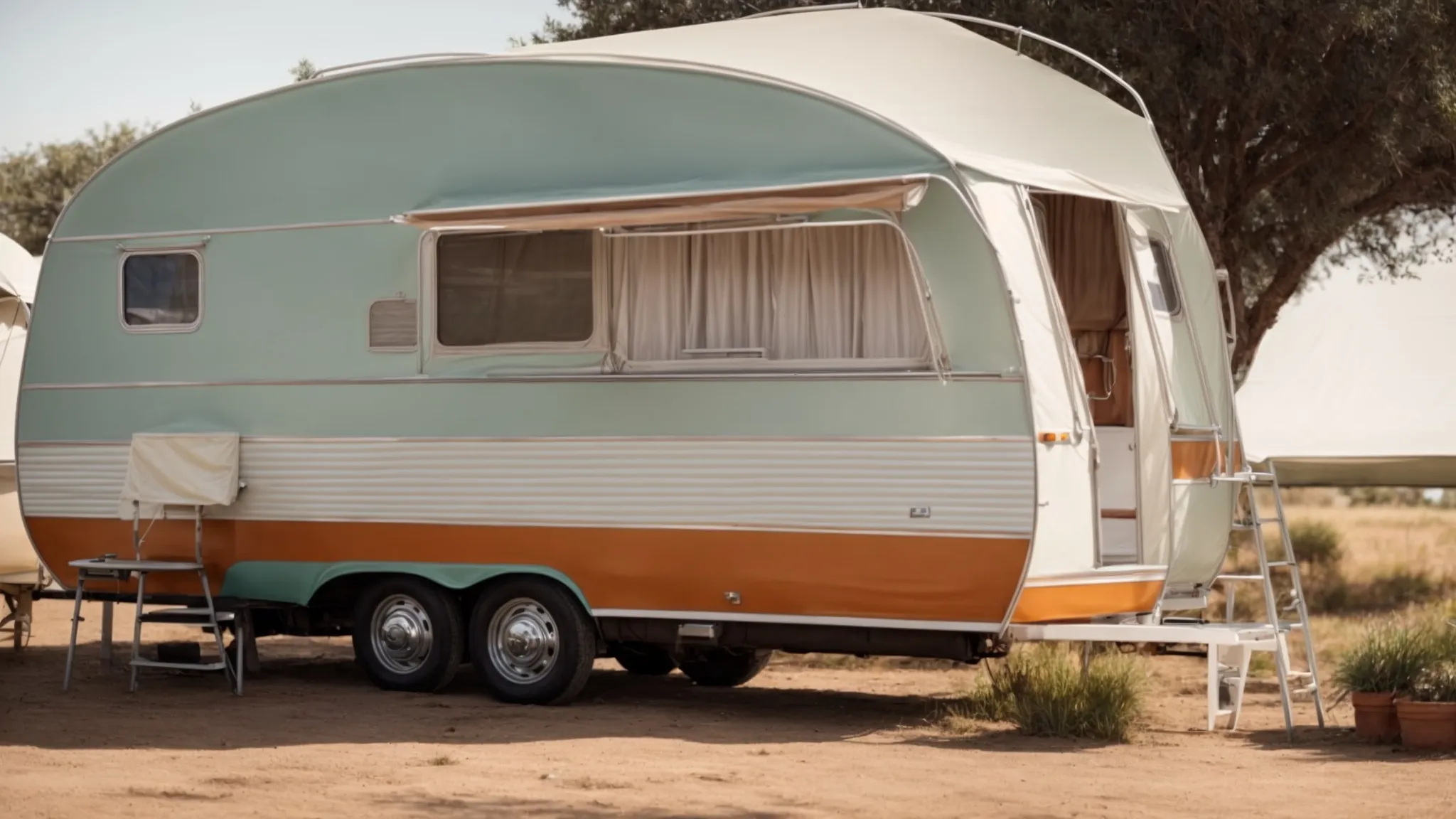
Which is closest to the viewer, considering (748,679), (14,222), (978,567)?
(978,567)

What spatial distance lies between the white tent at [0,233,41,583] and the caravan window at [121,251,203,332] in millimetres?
1270

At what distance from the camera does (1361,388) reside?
18125 mm

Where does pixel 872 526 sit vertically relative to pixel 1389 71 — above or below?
below

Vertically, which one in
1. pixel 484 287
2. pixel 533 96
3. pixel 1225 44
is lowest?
pixel 484 287

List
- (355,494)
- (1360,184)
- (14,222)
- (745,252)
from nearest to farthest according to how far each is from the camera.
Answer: (745,252) < (355,494) < (1360,184) < (14,222)

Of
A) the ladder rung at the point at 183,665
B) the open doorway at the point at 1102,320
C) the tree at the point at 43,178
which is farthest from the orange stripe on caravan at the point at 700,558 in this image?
the tree at the point at 43,178

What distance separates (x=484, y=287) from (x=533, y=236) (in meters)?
0.39

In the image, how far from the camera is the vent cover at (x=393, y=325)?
1050 centimetres

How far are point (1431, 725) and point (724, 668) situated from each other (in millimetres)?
4410

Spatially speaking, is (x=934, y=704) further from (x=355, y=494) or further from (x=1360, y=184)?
(x=1360, y=184)

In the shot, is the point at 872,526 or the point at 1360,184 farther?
the point at 1360,184

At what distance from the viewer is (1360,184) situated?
48.8 feet

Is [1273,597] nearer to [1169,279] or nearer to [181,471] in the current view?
[1169,279]

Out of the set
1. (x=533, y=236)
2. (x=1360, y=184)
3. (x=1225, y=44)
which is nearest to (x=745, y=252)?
(x=533, y=236)
